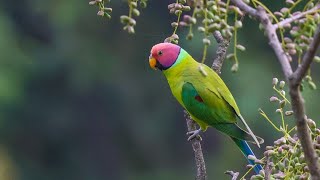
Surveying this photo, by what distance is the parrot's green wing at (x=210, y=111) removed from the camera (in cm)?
286

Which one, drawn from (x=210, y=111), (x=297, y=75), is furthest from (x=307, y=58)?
(x=210, y=111)

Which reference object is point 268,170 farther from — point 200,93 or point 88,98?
point 88,98

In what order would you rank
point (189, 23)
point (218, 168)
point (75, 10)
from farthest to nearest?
point (75, 10) < point (218, 168) < point (189, 23)

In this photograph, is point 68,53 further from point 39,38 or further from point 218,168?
point 218,168

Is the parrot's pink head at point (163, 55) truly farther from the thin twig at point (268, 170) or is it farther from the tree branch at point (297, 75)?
the tree branch at point (297, 75)

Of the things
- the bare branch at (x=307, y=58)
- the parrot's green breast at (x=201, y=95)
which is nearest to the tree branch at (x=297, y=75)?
the bare branch at (x=307, y=58)

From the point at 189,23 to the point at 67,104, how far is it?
469 inches

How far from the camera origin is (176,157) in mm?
13227

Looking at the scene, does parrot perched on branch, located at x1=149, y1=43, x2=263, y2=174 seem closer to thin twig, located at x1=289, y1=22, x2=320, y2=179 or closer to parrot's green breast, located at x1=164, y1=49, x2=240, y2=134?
parrot's green breast, located at x1=164, y1=49, x2=240, y2=134

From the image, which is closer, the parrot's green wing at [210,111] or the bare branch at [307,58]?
the bare branch at [307,58]

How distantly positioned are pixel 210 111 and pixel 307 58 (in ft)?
4.44

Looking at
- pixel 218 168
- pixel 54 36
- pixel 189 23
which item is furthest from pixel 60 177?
pixel 189 23

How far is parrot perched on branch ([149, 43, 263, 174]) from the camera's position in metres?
2.85

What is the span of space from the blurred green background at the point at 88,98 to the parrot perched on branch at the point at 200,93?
912cm
